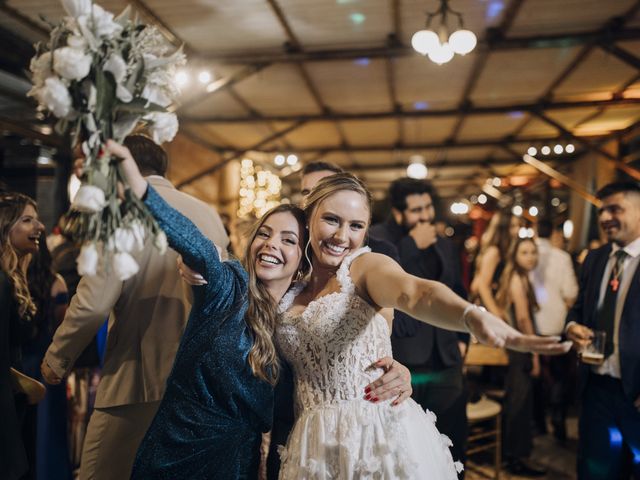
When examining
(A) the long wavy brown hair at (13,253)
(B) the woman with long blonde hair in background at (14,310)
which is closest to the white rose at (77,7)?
(B) the woman with long blonde hair in background at (14,310)

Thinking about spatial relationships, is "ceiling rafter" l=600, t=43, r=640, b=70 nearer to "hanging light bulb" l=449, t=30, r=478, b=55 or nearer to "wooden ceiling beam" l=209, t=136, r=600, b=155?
"hanging light bulb" l=449, t=30, r=478, b=55

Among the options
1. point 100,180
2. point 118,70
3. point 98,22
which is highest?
point 98,22

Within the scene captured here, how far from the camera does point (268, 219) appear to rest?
6.30ft

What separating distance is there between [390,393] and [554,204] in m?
15.2

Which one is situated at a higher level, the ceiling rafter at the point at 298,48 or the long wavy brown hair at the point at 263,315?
the ceiling rafter at the point at 298,48

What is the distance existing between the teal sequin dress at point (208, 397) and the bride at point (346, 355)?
0.18m

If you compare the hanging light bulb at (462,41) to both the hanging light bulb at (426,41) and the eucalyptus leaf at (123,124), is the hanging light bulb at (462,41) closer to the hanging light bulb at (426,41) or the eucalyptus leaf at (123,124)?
the hanging light bulb at (426,41)

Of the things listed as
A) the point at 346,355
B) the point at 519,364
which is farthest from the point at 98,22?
the point at 519,364

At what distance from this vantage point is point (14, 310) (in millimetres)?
2479

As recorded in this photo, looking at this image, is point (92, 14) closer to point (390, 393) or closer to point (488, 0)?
point (390, 393)

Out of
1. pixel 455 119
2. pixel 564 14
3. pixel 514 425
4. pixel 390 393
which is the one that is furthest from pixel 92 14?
pixel 455 119

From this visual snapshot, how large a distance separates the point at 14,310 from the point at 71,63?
1805mm

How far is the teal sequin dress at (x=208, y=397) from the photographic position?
1556 millimetres

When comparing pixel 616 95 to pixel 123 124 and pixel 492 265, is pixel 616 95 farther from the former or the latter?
pixel 123 124
